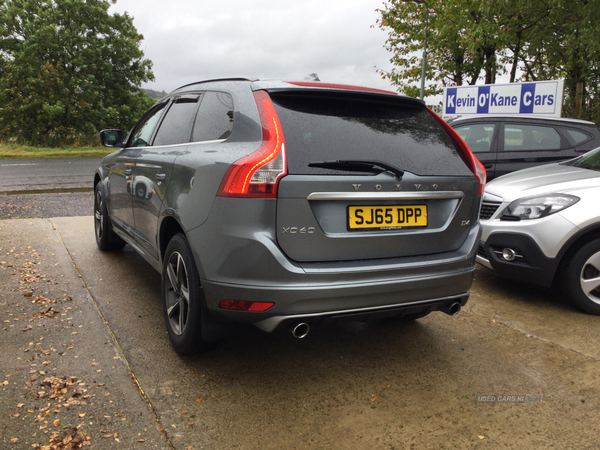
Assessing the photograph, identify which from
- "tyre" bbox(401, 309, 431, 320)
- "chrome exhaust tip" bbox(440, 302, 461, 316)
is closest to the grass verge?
"tyre" bbox(401, 309, 431, 320)

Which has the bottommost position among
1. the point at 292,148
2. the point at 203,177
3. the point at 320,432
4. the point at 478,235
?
the point at 320,432

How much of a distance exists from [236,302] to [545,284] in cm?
290

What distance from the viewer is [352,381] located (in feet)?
10.3

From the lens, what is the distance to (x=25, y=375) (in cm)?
305

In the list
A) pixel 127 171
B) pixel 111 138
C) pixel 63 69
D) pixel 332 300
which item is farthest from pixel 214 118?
pixel 63 69

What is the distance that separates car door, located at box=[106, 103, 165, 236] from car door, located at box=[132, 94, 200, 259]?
20 cm

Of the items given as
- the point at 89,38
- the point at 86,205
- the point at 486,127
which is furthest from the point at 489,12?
the point at 89,38

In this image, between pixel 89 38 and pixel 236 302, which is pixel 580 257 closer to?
pixel 236 302

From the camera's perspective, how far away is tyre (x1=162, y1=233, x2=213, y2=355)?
304cm

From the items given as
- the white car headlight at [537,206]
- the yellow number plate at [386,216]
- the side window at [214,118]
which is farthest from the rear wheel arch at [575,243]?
the side window at [214,118]

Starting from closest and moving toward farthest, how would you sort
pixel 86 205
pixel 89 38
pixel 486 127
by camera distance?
1. pixel 486 127
2. pixel 86 205
3. pixel 89 38

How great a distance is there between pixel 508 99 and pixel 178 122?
11432 mm

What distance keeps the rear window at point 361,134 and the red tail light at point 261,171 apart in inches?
2.2

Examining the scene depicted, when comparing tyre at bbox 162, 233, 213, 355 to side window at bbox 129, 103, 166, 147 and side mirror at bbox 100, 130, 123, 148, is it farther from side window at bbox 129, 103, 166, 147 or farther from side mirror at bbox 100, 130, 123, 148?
side mirror at bbox 100, 130, 123, 148
